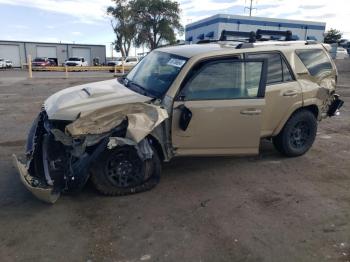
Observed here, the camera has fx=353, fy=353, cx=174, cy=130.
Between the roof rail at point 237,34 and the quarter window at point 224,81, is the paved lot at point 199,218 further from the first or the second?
the roof rail at point 237,34

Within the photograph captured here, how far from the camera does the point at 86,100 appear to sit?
180 inches

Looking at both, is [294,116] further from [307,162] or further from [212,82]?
[212,82]

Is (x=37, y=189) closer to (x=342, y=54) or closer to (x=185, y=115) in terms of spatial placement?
(x=185, y=115)

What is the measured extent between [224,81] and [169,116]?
3.11 feet

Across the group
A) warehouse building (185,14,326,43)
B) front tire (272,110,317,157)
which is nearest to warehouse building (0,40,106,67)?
warehouse building (185,14,326,43)

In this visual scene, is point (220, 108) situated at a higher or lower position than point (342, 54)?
lower

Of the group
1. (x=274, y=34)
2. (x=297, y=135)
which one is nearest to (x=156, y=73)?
(x=297, y=135)

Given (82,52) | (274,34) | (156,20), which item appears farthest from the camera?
(82,52)

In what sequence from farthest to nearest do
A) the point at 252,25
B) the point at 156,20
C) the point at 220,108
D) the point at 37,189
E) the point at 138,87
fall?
the point at 156,20, the point at 252,25, the point at 138,87, the point at 220,108, the point at 37,189

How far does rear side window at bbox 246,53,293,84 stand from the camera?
5.45 meters

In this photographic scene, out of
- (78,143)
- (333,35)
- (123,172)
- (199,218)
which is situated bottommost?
(199,218)

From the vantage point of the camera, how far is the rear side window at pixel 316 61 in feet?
19.3

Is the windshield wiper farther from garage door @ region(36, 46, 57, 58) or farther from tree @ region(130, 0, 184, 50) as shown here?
garage door @ region(36, 46, 57, 58)

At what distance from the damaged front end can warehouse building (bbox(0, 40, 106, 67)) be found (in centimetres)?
5414
